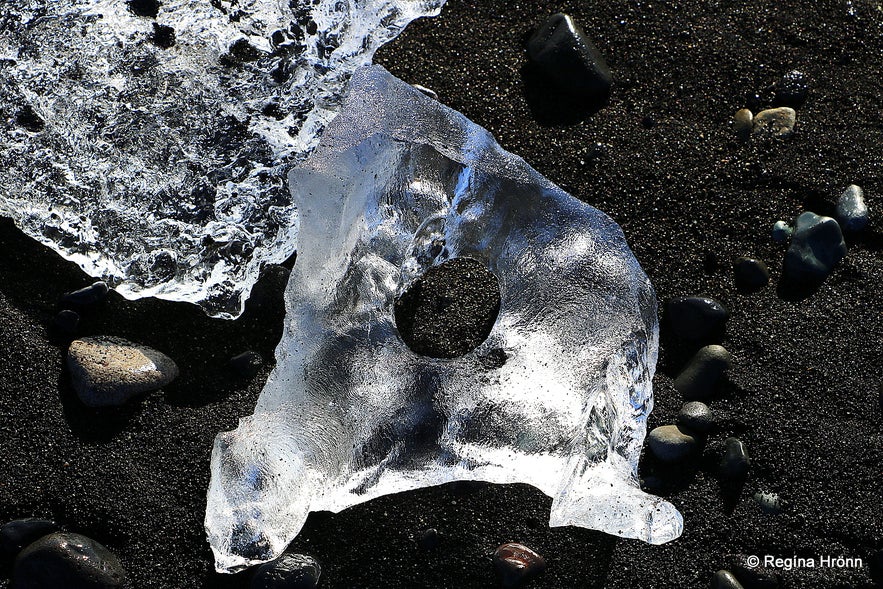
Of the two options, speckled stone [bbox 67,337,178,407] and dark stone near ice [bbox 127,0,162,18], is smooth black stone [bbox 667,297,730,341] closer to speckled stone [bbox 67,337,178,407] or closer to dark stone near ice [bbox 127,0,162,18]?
speckled stone [bbox 67,337,178,407]

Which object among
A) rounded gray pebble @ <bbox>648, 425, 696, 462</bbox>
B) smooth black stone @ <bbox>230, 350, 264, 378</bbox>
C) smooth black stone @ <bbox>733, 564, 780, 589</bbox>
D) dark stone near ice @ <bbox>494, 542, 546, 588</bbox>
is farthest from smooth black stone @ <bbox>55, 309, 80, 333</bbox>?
smooth black stone @ <bbox>733, 564, 780, 589</bbox>

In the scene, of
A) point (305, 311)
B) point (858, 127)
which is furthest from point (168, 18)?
point (858, 127)

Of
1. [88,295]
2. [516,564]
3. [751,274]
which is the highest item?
[751,274]

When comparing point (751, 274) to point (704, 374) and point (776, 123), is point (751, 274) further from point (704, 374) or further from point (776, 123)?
point (776, 123)

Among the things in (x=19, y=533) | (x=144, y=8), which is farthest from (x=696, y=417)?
(x=144, y=8)

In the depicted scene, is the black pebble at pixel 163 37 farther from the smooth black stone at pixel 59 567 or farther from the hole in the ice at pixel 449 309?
the smooth black stone at pixel 59 567
